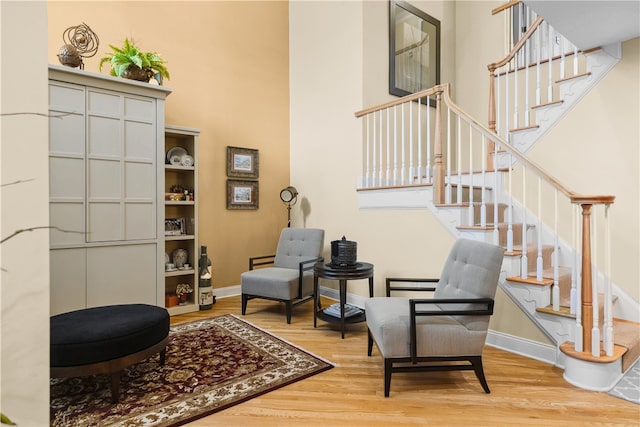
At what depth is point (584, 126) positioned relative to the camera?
345 centimetres

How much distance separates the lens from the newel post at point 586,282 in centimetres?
242

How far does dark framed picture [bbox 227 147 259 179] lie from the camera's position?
16.2 feet

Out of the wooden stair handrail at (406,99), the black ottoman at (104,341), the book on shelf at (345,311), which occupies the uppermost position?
the wooden stair handrail at (406,99)

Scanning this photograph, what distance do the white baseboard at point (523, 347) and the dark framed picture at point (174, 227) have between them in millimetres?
3434

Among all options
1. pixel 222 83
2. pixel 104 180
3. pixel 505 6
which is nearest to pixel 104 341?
pixel 104 180

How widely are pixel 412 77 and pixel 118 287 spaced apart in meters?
4.45

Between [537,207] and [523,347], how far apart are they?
1.59m

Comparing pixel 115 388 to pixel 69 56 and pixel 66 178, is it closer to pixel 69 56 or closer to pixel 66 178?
pixel 66 178

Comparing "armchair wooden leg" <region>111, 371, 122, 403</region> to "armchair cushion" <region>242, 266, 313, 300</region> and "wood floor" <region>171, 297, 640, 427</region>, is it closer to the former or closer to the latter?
"wood floor" <region>171, 297, 640, 427</region>

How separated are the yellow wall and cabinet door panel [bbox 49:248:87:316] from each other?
5.07ft

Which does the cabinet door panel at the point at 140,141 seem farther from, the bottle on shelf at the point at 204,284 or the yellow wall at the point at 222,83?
the bottle on shelf at the point at 204,284

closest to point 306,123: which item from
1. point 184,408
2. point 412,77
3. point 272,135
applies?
point 272,135

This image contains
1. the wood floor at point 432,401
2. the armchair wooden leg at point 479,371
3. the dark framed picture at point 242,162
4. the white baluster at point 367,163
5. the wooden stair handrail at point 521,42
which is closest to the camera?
the wood floor at point 432,401

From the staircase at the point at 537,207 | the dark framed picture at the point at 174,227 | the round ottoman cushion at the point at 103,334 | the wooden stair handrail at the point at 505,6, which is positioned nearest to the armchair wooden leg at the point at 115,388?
the round ottoman cushion at the point at 103,334
